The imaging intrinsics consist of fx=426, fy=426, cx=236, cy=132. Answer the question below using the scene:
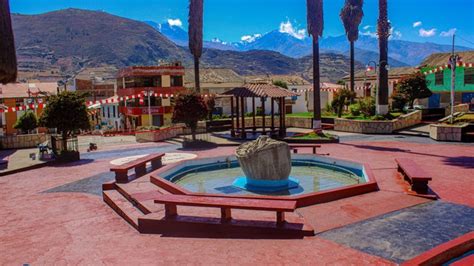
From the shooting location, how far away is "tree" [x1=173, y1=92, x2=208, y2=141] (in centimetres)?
2381

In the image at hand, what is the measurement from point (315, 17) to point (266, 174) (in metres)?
16.8

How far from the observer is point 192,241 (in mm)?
8031

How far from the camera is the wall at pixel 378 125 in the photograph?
87.2 feet

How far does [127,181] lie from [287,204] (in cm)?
654

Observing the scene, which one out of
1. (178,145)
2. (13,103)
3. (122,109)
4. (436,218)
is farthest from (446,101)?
(13,103)

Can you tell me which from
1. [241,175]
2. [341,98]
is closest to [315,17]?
[341,98]

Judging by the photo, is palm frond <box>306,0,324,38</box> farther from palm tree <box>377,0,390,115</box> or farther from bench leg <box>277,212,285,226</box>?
bench leg <box>277,212,285,226</box>

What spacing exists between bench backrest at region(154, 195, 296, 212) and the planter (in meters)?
17.1

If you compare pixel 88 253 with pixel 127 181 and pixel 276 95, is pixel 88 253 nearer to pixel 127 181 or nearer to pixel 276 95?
pixel 127 181

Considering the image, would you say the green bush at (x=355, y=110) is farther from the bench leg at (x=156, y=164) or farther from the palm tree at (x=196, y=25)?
the bench leg at (x=156, y=164)

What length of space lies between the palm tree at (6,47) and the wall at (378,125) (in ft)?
77.0

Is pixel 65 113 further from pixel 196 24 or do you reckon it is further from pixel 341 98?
pixel 341 98

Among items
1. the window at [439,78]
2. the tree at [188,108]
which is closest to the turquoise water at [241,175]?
the tree at [188,108]

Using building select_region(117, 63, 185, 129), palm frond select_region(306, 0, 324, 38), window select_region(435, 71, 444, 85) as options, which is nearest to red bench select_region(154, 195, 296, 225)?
palm frond select_region(306, 0, 324, 38)
